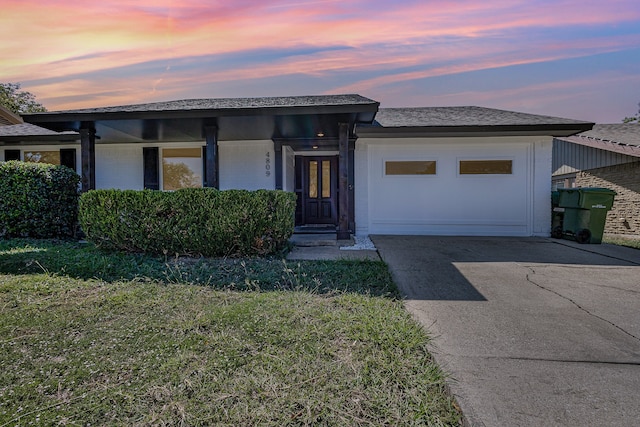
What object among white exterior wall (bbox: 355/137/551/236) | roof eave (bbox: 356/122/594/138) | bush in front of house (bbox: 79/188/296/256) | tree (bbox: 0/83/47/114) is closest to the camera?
bush in front of house (bbox: 79/188/296/256)

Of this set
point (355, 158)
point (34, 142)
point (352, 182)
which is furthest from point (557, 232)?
point (34, 142)

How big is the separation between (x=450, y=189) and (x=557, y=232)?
2694mm

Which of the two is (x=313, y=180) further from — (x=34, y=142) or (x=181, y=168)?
(x=34, y=142)

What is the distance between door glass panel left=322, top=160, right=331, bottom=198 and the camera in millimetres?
9438

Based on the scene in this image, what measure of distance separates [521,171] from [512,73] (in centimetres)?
296

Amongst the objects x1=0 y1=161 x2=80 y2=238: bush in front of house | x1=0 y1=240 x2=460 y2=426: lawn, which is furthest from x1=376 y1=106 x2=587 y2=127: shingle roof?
x1=0 y1=161 x2=80 y2=238: bush in front of house

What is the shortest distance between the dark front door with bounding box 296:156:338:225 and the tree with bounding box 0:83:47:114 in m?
26.3

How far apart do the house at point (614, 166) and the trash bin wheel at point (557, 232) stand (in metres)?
3.29

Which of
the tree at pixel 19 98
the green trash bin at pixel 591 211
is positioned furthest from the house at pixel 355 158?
the tree at pixel 19 98

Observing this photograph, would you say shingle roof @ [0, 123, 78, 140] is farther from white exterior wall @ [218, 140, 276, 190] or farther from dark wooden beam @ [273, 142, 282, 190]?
dark wooden beam @ [273, 142, 282, 190]

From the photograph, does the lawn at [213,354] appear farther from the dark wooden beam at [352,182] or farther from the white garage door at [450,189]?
the white garage door at [450,189]

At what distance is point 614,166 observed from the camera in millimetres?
10242

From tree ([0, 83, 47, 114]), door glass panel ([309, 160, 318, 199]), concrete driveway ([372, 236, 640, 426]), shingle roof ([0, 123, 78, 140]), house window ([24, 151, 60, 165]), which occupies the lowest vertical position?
concrete driveway ([372, 236, 640, 426])

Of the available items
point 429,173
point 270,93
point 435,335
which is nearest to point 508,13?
point 429,173
